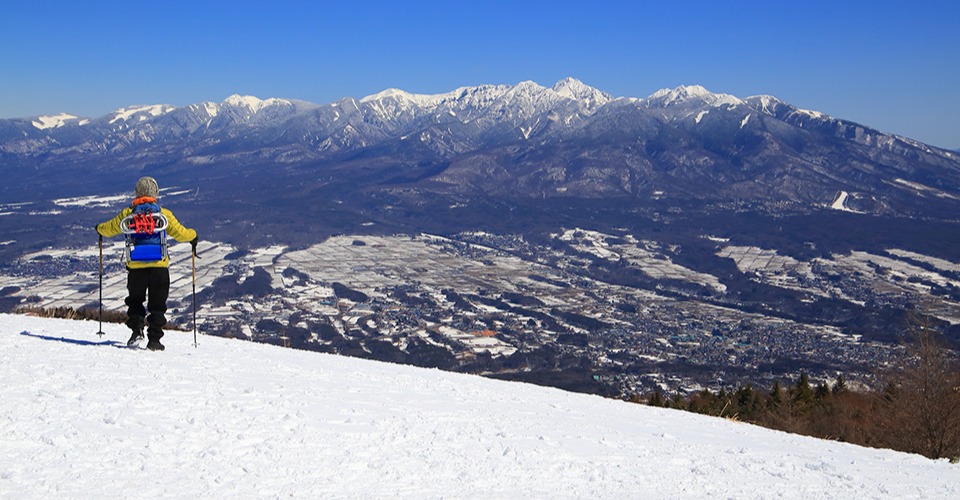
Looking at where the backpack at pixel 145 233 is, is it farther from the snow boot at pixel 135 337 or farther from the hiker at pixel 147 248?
the snow boot at pixel 135 337

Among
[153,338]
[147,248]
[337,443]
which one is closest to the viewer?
[337,443]

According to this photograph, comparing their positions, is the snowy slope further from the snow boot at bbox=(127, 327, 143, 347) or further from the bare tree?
the bare tree

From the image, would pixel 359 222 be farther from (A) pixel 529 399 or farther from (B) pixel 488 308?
(A) pixel 529 399

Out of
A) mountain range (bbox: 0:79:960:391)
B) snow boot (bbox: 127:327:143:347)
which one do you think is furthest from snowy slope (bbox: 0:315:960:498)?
mountain range (bbox: 0:79:960:391)

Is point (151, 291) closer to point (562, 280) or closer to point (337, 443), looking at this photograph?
point (337, 443)

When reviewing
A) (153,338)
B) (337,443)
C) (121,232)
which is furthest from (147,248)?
(337,443)

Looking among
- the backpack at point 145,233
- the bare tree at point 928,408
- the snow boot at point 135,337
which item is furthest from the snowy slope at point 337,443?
the bare tree at point 928,408
